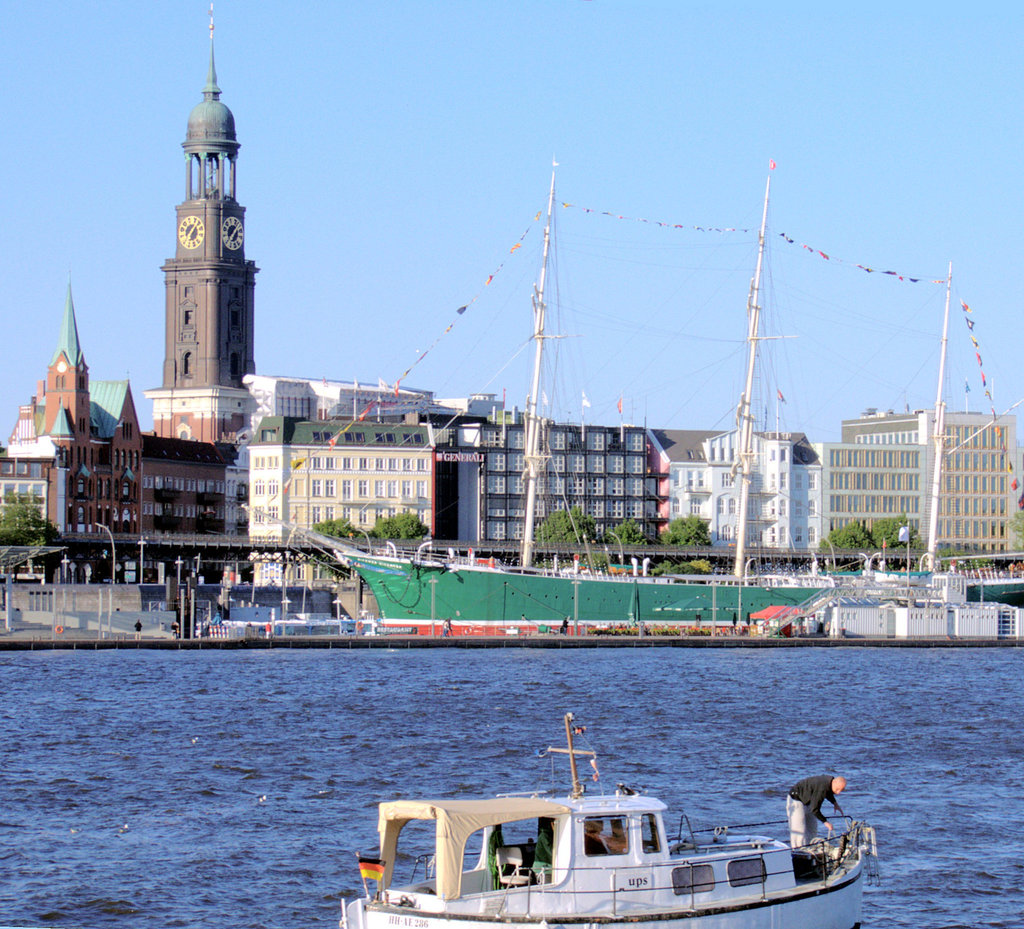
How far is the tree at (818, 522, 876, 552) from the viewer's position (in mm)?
190625

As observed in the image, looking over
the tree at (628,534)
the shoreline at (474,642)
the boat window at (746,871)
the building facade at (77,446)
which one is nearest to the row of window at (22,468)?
the building facade at (77,446)

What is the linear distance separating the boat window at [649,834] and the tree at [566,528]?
14101 centimetres

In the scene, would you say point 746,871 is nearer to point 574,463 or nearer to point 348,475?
point 348,475

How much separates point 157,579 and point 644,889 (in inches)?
6130

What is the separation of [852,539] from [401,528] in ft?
152

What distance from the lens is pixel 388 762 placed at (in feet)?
170

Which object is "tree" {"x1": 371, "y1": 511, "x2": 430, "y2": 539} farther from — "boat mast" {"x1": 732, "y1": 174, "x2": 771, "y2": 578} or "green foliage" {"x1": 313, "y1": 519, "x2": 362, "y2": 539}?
"boat mast" {"x1": 732, "y1": 174, "x2": 771, "y2": 578}

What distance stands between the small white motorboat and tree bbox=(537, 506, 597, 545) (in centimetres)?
14038

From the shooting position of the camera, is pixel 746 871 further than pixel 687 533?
No

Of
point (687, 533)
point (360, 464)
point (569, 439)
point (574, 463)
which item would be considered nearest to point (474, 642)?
point (687, 533)

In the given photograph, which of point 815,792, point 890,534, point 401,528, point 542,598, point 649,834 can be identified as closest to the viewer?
point 649,834

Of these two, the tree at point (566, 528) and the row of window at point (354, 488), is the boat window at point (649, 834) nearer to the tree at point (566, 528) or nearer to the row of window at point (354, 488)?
the tree at point (566, 528)

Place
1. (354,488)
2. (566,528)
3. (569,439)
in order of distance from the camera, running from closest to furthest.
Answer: (566,528) → (354,488) → (569,439)

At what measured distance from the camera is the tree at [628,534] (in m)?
182
